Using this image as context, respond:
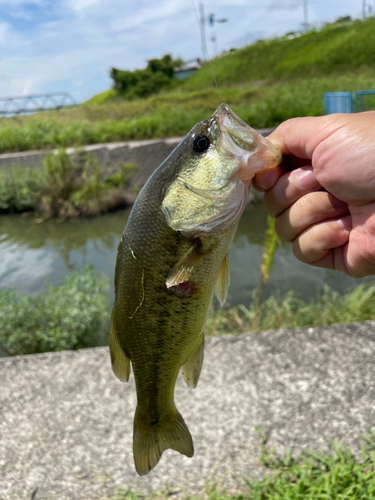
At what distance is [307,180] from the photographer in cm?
167

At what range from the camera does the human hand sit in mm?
1511

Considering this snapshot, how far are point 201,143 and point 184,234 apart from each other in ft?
1.07

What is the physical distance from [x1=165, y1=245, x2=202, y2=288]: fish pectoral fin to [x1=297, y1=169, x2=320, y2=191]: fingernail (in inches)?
24.8

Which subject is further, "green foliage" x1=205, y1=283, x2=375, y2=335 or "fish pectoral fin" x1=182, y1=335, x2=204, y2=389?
"green foliage" x1=205, y1=283, x2=375, y2=335

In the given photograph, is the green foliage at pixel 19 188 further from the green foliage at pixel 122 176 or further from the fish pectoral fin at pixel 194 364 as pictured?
the fish pectoral fin at pixel 194 364

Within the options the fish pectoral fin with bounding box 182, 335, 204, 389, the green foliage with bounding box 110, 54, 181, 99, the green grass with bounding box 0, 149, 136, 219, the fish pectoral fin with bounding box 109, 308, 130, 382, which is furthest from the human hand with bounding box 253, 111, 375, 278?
the green foliage with bounding box 110, 54, 181, 99

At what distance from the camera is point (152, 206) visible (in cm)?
136

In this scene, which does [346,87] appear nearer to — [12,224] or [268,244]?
[12,224]

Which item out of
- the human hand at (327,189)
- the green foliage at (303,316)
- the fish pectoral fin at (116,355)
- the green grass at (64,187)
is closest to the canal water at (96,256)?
the green grass at (64,187)

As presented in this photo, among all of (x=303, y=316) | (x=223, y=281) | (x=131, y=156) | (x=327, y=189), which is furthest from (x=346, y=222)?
(x=131, y=156)

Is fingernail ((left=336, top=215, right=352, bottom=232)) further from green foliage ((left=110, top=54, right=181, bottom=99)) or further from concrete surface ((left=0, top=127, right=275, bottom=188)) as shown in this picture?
green foliage ((left=110, top=54, right=181, bottom=99))

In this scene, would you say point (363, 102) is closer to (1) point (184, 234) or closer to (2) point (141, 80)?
(1) point (184, 234)

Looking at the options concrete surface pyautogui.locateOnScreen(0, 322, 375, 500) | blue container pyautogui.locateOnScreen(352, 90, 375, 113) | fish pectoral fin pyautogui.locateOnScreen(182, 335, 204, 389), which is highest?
blue container pyautogui.locateOnScreen(352, 90, 375, 113)

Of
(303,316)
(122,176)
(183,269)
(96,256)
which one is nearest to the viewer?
(183,269)
